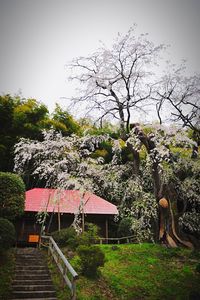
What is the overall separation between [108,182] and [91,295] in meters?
6.44

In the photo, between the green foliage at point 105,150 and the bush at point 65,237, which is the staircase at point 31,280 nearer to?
the bush at point 65,237

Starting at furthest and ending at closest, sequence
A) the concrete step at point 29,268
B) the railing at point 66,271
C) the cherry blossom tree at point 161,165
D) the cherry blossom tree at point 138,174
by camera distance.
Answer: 1. the cherry blossom tree at point 138,174
2. the cherry blossom tree at point 161,165
3. the concrete step at point 29,268
4. the railing at point 66,271

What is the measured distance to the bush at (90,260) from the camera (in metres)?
10.7

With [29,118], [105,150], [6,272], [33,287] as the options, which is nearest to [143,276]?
[33,287]

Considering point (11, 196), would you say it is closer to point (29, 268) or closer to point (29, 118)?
point (29, 268)

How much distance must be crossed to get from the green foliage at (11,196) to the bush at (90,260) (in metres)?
4.85

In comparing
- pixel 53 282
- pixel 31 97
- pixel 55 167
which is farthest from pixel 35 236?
pixel 31 97

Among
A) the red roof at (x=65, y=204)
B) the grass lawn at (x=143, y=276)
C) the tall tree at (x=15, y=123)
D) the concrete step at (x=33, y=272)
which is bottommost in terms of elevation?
the grass lawn at (x=143, y=276)

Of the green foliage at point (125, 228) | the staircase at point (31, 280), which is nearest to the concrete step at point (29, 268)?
the staircase at point (31, 280)

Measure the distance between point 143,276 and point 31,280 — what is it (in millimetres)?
4922

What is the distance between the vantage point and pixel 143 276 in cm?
1132

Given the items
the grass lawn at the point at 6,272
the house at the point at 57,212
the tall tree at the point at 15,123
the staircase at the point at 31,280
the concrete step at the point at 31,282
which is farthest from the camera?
the tall tree at the point at 15,123

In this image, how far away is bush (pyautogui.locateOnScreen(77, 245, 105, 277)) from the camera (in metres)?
10.7

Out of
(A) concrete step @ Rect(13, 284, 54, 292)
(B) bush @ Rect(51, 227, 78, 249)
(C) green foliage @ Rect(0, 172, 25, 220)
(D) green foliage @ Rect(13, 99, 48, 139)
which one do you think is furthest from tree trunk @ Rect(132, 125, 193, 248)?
(D) green foliage @ Rect(13, 99, 48, 139)
